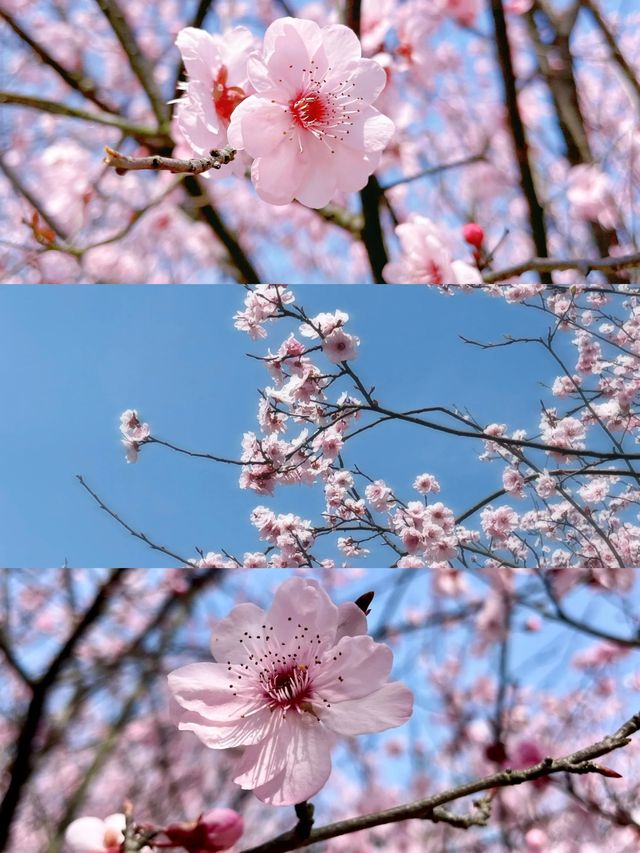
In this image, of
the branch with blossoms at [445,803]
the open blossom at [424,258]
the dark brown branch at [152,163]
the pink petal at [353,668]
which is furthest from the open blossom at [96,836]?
the open blossom at [424,258]

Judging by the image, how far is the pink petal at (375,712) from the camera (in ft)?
1.84

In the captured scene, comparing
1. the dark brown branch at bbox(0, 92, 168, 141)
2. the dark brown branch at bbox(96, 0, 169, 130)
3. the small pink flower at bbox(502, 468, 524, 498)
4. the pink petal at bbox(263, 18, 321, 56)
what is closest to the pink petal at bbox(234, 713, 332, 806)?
the small pink flower at bbox(502, 468, 524, 498)

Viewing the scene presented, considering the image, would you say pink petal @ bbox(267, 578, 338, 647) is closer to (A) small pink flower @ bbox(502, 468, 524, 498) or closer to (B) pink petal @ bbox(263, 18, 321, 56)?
(A) small pink flower @ bbox(502, 468, 524, 498)

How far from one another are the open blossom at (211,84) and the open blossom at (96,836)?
23.0 inches

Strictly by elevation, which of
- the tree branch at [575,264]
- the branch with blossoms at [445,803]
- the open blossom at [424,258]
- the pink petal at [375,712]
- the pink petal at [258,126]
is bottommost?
the branch with blossoms at [445,803]

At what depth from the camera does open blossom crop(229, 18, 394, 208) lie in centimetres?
64

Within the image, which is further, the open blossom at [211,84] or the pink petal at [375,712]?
the open blossom at [211,84]

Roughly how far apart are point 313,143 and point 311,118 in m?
0.02

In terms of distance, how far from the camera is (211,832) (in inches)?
24.4

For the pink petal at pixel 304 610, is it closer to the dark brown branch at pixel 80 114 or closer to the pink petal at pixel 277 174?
the pink petal at pixel 277 174

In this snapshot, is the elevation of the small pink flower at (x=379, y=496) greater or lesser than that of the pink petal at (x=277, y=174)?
lesser

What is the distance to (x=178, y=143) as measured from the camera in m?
1.20

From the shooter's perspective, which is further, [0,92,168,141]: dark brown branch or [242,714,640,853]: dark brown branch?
[0,92,168,141]: dark brown branch

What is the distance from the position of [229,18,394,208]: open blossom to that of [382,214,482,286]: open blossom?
0.25 metres
